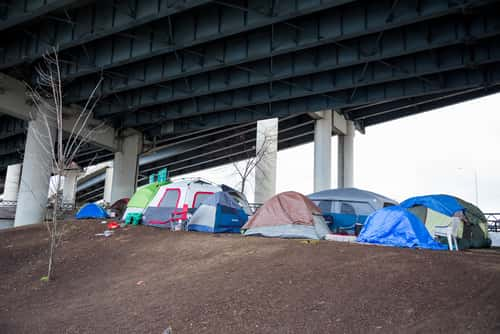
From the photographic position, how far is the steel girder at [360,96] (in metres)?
23.5

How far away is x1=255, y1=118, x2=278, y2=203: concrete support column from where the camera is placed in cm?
3325

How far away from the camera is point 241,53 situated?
2084cm

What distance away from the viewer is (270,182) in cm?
3356

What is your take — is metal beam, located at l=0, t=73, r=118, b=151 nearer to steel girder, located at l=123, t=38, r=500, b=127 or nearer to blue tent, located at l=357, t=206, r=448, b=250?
steel girder, located at l=123, t=38, r=500, b=127

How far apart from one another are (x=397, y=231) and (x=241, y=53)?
39.4 ft

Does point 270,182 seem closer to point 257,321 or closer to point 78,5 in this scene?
point 78,5

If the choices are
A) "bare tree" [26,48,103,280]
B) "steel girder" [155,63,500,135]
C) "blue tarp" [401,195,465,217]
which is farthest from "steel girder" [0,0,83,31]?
"blue tarp" [401,195,465,217]

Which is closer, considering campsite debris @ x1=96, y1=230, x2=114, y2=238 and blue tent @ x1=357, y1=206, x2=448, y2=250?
blue tent @ x1=357, y1=206, x2=448, y2=250

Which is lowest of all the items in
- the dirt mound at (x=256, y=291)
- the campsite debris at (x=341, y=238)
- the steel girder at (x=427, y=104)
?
the dirt mound at (x=256, y=291)

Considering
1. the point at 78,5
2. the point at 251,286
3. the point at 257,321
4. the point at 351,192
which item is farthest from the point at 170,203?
the point at 257,321

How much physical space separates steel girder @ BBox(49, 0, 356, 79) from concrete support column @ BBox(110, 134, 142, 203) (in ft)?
41.7

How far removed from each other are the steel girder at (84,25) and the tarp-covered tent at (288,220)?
26.2ft

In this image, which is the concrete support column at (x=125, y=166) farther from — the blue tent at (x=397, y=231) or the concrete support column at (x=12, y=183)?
the blue tent at (x=397, y=231)

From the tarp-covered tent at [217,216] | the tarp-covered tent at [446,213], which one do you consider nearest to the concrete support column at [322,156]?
the tarp-covered tent at [217,216]
